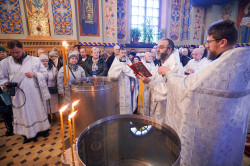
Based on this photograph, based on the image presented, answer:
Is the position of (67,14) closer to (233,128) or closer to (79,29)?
(79,29)

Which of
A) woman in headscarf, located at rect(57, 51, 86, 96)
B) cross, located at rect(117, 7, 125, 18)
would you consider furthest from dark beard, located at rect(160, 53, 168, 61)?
cross, located at rect(117, 7, 125, 18)

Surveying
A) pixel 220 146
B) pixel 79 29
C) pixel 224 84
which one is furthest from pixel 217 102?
pixel 79 29

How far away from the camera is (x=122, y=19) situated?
294 inches

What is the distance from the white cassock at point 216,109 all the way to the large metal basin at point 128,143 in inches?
14.4

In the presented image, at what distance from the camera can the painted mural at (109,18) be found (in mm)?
6113

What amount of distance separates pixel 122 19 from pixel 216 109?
296 inches

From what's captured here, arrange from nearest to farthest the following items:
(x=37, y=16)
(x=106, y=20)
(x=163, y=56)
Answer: (x=163, y=56) → (x=37, y=16) → (x=106, y=20)

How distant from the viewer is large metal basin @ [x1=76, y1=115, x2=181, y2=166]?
72cm

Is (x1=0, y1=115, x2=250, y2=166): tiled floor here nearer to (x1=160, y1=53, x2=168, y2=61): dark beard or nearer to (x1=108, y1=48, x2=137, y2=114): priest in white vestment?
(x1=108, y1=48, x2=137, y2=114): priest in white vestment

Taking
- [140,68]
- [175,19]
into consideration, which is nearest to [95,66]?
[140,68]

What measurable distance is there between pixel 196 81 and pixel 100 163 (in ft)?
2.82

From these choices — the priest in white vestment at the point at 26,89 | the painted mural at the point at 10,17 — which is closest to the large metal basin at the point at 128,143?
the priest in white vestment at the point at 26,89

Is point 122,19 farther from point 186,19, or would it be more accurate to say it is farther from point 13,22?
point 13,22

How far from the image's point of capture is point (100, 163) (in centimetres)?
72
